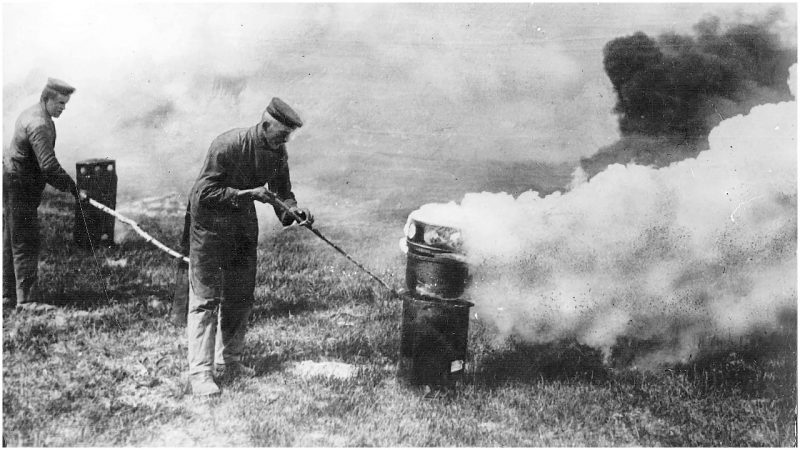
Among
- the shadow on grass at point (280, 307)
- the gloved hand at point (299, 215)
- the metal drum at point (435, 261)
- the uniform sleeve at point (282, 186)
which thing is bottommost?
the shadow on grass at point (280, 307)

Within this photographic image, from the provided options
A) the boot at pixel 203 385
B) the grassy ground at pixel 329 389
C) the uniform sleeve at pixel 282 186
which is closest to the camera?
the grassy ground at pixel 329 389

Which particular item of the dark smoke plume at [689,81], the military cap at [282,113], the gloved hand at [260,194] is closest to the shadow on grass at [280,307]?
the gloved hand at [260,194]

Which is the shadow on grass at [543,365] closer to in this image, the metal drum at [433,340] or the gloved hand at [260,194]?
the metal drum at [433,340]

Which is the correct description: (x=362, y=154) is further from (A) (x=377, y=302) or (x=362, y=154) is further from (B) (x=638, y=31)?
(B) (x=638, y=31)

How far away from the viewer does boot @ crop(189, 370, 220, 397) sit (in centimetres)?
451

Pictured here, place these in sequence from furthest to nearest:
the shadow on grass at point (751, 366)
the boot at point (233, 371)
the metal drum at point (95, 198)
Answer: the metal drum at point (95, 198), the shadow on grass at point (751, 366), the boot at point (233, 371)

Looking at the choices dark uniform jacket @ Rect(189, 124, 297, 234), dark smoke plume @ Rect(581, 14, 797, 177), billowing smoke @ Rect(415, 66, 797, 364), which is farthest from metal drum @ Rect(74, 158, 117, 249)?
dark smoke plume @ Rect(581, 14, 797, 177)

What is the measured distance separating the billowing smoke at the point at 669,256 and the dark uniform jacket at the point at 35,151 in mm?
3016

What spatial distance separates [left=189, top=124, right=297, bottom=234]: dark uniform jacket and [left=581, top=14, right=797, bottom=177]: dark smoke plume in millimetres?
3145

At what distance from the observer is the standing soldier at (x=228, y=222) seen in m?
4.33

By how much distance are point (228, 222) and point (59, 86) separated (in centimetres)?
197

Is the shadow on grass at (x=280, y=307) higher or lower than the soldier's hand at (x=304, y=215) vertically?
lower

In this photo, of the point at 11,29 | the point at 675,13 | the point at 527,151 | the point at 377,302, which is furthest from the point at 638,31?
the point at 11,29

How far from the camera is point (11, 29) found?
509cm
